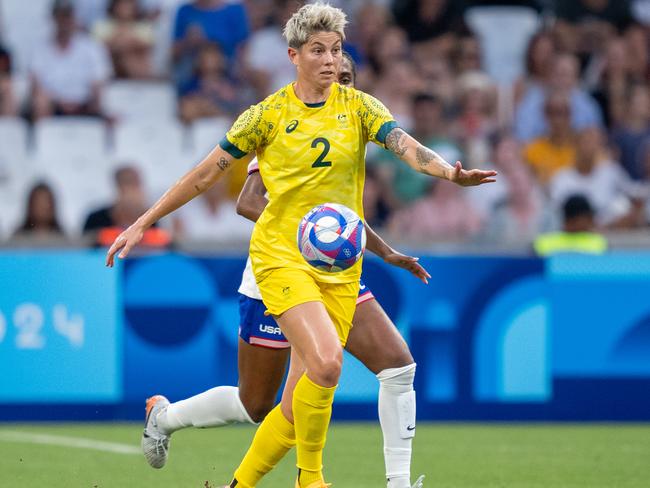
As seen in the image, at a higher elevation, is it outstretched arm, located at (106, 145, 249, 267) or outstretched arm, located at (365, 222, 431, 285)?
outstretched arm, located at (106, 145, 249, 267)

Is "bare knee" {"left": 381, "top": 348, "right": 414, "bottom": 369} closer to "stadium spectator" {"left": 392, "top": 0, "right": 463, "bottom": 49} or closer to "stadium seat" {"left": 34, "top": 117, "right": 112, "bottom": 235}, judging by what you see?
"stadium seat" {"left": 34, "top": 117, "right": 112, "bottom": 235}

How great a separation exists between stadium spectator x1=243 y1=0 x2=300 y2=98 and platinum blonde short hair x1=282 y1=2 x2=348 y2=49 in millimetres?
7475

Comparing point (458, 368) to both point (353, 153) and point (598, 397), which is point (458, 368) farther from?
point (353, 153)

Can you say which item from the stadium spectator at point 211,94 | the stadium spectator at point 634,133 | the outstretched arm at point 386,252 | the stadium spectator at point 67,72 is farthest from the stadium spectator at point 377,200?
the outstretched arm at point 386,252

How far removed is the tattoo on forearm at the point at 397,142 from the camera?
611 centimetres

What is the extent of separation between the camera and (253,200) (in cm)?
684

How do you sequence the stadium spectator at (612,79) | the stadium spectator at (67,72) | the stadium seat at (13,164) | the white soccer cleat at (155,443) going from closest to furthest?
the white soccer cleat at (155,443) → the stadium seat at (13,164) → the stadium spectator at (67,72) → the stadium spectator at (612,79)

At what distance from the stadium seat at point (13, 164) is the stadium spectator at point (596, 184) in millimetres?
5134

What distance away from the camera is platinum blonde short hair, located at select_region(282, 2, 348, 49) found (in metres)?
6.20

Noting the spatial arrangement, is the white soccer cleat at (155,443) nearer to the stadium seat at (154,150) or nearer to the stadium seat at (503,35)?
the stadium seat at (154,150)

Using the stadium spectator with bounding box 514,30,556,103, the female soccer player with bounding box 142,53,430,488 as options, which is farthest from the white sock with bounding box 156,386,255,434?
the stadium spectator with bounding box 514,30,556,103

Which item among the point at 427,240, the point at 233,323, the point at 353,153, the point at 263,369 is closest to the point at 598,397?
the point at 427,240

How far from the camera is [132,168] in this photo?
40.3 ft

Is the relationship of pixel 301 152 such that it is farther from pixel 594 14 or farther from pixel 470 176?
pixel 594 14
